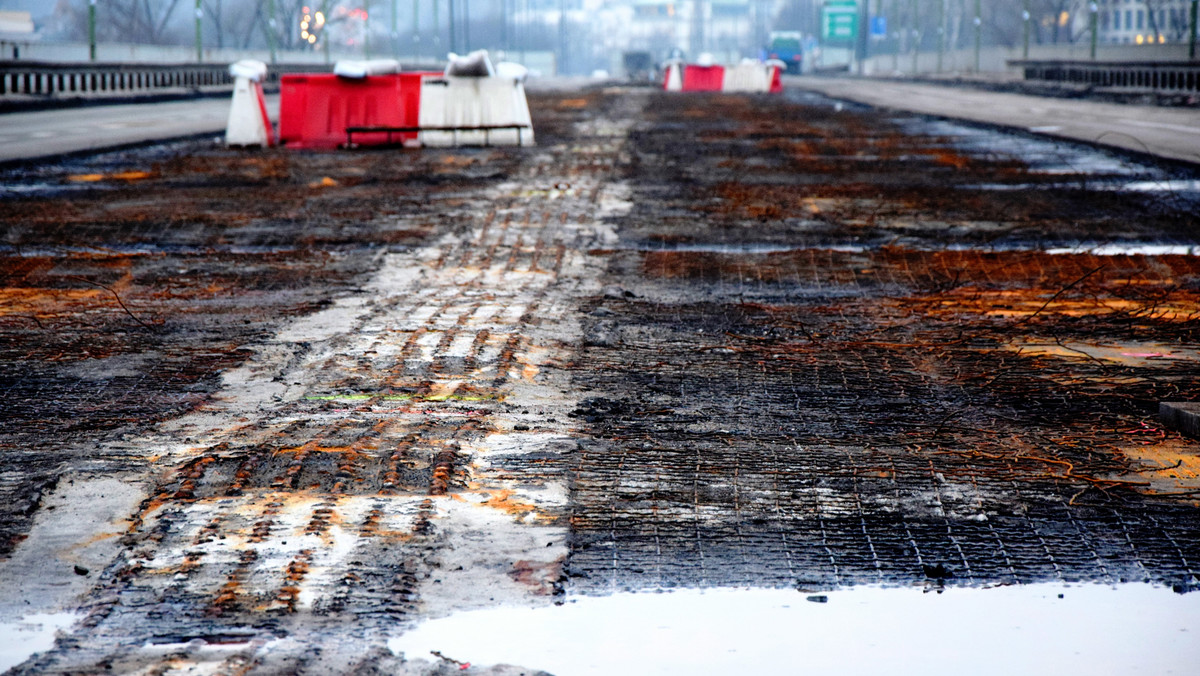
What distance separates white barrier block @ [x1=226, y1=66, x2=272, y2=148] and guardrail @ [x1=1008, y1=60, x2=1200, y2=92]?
27.4 metres

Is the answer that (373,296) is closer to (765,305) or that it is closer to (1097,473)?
(765,305)

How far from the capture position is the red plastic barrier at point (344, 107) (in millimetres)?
17547

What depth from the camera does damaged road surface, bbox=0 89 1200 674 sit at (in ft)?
11.5

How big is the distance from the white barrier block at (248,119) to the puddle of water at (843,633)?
50.1 ft

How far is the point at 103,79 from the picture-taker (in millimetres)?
38969

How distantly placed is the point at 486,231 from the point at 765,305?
3285 mm

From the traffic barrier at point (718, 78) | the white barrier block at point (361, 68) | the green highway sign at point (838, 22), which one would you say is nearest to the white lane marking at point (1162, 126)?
the white barrier block at point (361, 68)

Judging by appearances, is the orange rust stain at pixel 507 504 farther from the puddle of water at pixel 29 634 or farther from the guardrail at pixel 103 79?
the guardrail at pixel 103 79

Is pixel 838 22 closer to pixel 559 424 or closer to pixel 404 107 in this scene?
pixel 404 107

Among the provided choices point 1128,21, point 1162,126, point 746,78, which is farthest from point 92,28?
point 1128,21

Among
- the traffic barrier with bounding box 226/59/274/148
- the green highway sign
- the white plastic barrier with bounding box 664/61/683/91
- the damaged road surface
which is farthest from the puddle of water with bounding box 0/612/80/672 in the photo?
the green highway sign

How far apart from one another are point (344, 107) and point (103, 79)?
81.6 ft

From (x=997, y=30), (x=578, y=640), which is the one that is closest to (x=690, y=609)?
(x=578, y=640)

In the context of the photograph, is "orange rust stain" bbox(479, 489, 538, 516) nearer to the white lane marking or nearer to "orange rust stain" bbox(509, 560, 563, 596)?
"orange rust stain" bbox(509, 560, 563, 596)
